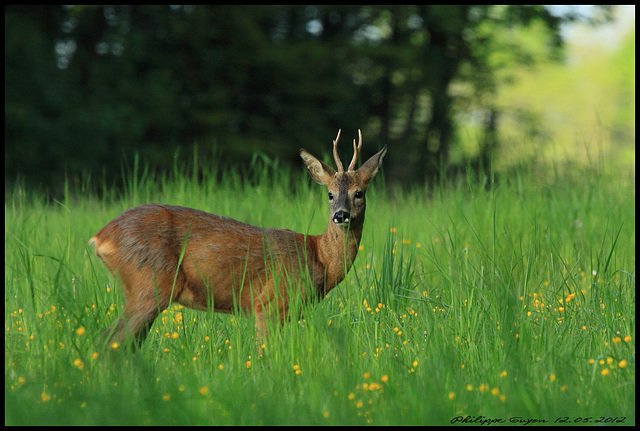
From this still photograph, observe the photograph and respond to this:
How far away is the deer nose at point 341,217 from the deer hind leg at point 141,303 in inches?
39.3

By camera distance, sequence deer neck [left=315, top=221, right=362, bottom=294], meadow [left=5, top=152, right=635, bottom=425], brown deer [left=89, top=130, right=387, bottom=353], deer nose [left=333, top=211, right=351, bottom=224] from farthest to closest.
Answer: deer neck [left=315, top=221, right=362, bottom=294] < deer nose [left=333, top=211, right=351, bottom=224] < brown deer [left=89, top=130, right=387, bottom=353] < meadow [left=5, top=152, right=635, bottom=425]

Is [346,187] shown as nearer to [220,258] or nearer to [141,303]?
[220,258]

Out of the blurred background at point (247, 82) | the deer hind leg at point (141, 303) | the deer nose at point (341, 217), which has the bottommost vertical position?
the blurred background at point (247, 82)

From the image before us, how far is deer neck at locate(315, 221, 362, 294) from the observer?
4.64 metres

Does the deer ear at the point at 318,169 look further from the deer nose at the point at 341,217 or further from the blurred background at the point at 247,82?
the blurred background at the point at 247,82

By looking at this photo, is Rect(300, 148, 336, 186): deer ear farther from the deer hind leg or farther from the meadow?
the deer hind leg

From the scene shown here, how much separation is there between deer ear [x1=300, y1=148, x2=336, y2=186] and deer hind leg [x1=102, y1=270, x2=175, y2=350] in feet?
3.82

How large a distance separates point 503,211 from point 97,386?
3.97 meters

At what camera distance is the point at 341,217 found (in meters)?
4.44


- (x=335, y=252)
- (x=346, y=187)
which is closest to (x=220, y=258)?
(x=335, y=252)

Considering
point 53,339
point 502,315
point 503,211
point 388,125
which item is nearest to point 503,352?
point 502,315

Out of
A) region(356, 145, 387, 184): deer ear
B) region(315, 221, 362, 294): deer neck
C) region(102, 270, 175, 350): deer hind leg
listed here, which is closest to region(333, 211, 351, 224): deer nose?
region(315, 221, 362, 294): deer neck

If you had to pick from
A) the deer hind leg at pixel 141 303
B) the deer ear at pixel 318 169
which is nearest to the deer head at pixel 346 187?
the deer ear at pixel 318 169

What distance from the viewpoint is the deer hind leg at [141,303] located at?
161 inches
